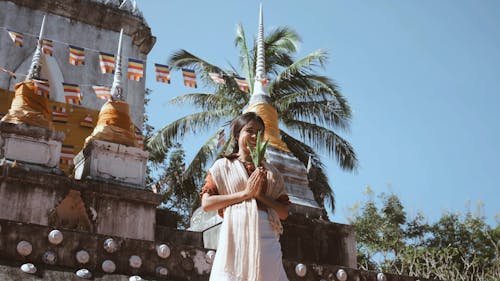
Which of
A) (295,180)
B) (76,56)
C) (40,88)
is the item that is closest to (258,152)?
(295,180)

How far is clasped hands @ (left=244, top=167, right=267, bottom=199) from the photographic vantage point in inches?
160

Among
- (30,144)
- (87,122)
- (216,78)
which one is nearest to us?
(30,144)

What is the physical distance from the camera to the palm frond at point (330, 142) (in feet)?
61.8

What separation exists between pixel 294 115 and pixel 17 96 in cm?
1114

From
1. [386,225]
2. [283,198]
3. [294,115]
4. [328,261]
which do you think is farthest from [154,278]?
[386,225]

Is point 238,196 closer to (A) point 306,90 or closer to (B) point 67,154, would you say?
(B) point 67,154

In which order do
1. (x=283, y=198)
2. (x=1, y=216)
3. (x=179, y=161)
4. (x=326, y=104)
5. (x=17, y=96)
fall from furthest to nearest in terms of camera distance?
1. (x=179, y=161)
2. (x=326, y=104)
3. (x=17, y=96)
4. (x=1, y=216)
5. (x=283, y=198)

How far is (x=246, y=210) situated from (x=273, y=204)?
214mm

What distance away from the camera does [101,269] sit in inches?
227

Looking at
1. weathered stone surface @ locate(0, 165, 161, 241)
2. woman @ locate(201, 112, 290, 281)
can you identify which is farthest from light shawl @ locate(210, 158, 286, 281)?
weathered stone surface @ locate(0, 165, 161, 241)

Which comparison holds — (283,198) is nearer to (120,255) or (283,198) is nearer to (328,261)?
(120,255)

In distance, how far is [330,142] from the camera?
18844 mm

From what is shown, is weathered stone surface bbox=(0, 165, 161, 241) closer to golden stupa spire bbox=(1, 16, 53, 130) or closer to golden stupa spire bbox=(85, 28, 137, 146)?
golden stupa spire bbox=(85, 28, 137, 146)

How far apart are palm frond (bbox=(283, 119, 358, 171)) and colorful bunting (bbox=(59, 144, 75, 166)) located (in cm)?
731
